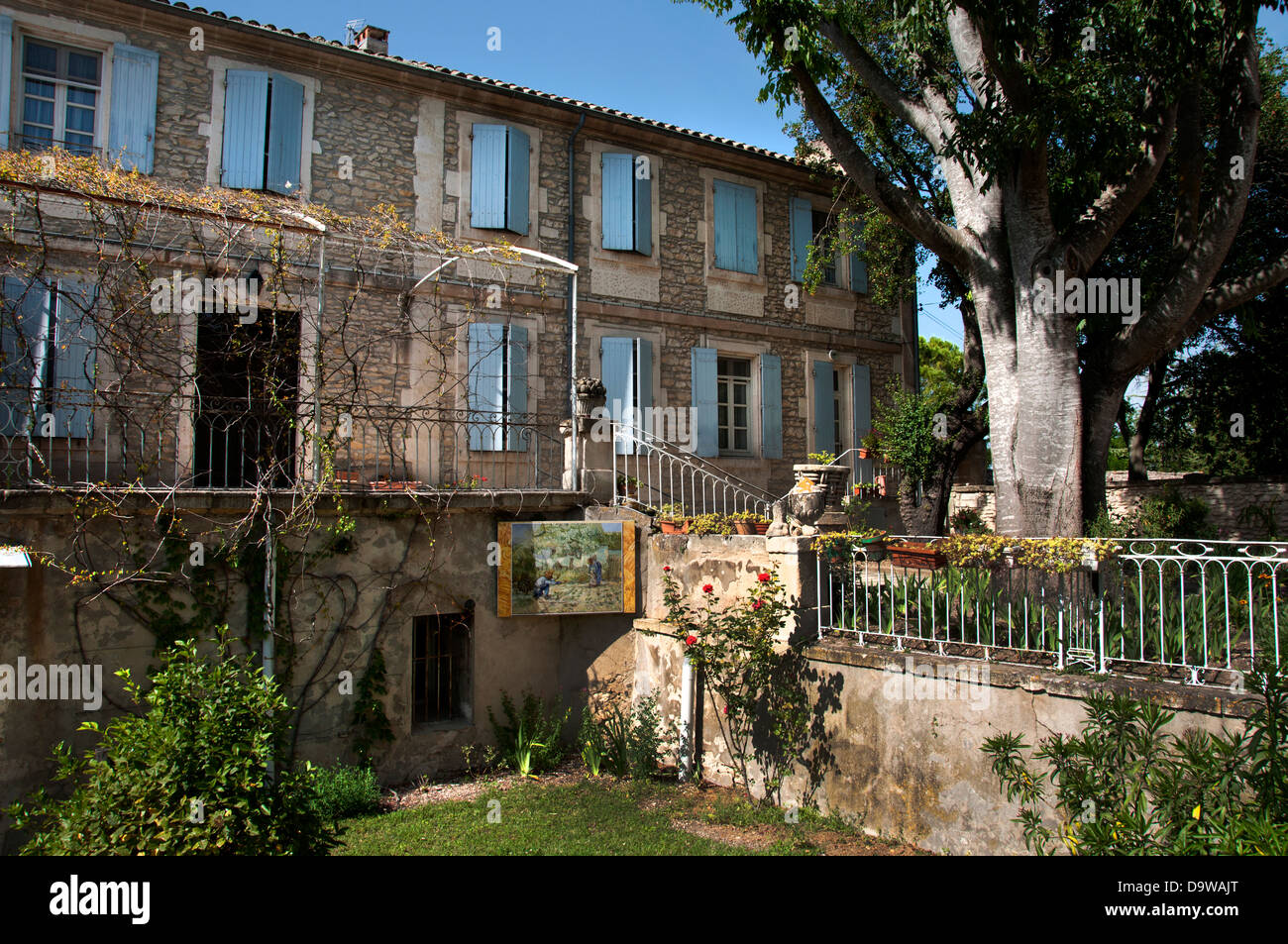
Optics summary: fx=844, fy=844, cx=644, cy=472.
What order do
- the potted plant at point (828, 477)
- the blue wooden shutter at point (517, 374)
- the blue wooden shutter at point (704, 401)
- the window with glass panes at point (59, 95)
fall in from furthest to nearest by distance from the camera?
the blue wooden shutter at point (704, 401), the blue wooden shutter at point (517, 374), the window with glass panes at point (59, 95), the potted plant at point (828, 477)

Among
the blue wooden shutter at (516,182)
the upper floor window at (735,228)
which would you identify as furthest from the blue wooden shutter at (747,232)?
the blue wooden shutter at (516,182)

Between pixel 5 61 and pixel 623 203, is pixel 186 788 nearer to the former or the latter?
pixel 5 61

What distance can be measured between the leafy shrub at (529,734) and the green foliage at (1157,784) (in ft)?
14.6

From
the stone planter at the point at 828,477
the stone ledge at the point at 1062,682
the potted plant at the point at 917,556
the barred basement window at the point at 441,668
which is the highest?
the stone planter at the point at 828,477

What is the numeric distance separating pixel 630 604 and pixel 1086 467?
4.77 m

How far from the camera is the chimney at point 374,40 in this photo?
1093 cm

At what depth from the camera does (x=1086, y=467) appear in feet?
27.8

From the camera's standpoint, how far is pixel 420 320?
1073cm

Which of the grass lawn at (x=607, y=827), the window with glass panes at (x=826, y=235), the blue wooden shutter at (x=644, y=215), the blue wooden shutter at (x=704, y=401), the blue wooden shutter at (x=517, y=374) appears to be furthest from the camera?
the window with glass panes at (x=826, y=235)

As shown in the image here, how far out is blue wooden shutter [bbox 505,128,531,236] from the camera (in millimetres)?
11203

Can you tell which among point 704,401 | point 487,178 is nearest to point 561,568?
point 704,401

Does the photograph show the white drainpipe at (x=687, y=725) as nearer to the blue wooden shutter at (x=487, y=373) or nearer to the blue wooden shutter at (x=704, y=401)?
the blue wooden shutter at (x=487, y=373)

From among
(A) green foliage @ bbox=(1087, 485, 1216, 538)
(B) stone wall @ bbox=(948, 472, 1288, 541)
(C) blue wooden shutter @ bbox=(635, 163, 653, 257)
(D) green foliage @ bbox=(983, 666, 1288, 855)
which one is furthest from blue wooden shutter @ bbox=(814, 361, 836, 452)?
(D) green foliage @ bbox=(983, 666, 1288, 855)
